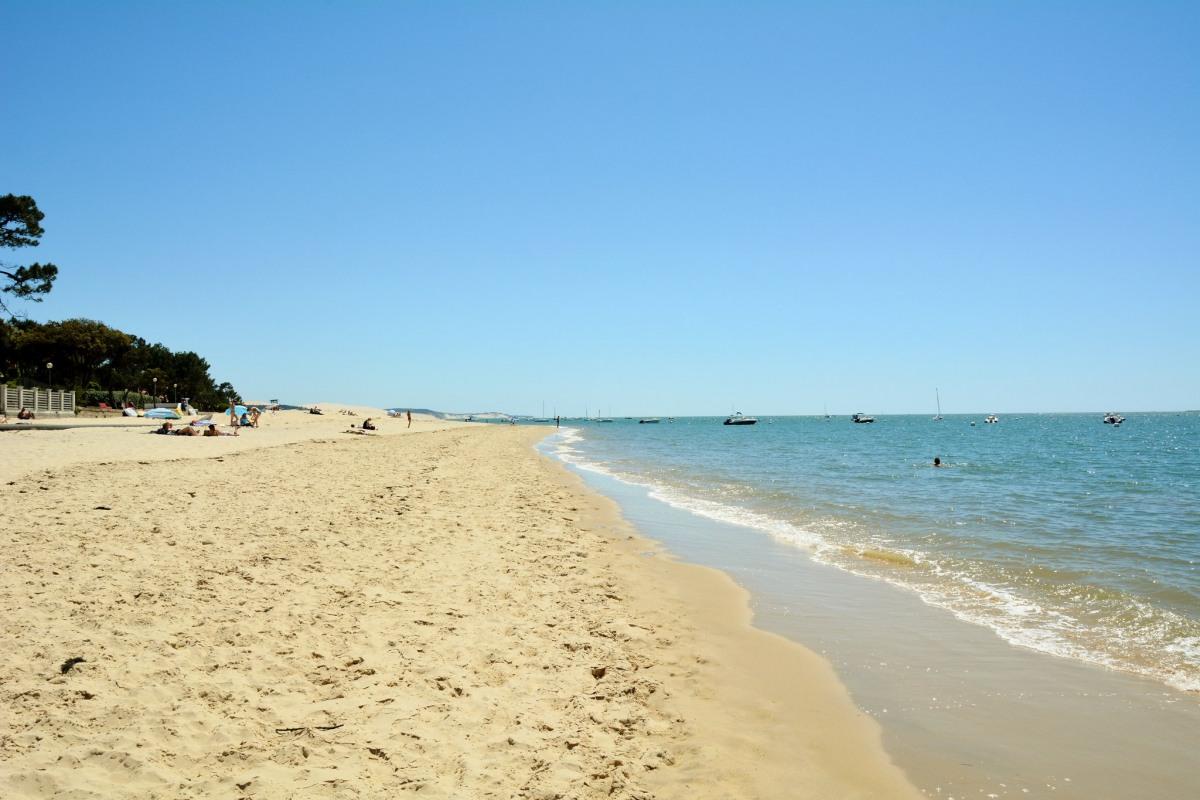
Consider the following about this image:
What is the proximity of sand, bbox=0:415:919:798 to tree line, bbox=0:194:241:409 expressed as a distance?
36.6m

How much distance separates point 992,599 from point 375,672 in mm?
8452

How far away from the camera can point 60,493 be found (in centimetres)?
1097

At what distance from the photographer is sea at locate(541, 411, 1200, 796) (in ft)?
16.7

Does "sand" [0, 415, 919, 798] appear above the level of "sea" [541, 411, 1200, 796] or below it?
above

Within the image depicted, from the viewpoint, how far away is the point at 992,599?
9.34 metres

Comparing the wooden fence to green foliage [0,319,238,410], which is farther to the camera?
green foliage [0,319,238,410]

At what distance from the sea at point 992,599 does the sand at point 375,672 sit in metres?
0.76

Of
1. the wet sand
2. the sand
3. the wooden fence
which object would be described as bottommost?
the wet sand

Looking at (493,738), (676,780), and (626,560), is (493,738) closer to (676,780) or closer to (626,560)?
(676,780)

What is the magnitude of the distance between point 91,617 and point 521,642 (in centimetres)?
366

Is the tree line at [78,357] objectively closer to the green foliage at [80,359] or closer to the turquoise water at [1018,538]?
the green foliage at [80,359]

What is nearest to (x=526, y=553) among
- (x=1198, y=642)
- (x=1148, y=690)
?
(x=1148, y=690)

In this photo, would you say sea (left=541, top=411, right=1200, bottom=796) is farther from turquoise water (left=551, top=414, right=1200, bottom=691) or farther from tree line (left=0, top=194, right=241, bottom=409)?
tree line (left=0, top=194, right=241, bottom=409)

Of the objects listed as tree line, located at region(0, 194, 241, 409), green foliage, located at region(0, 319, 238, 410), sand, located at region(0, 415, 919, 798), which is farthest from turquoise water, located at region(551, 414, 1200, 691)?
green foliage, located at region(0, 319, 238, 410)
